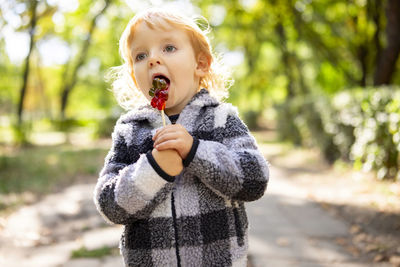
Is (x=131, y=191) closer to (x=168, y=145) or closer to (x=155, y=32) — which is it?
(x=168, y=145)

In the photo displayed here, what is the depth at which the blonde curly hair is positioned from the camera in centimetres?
154

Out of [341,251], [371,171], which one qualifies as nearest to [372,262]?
[341,251]

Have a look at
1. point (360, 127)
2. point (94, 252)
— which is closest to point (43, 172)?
point (94, 252)

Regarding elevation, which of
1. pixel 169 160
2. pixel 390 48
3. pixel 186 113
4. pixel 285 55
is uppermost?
pixel 285 55

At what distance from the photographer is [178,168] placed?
1.34 metres

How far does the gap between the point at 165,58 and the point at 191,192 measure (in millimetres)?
510

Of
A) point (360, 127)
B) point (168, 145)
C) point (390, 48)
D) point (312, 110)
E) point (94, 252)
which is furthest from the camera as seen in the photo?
point (312, 110)

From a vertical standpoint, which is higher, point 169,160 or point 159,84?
point 159,84

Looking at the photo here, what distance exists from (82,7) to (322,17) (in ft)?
33.8

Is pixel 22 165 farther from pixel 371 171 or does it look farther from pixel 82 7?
pixel 82 7

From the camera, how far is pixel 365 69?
11.0 meters

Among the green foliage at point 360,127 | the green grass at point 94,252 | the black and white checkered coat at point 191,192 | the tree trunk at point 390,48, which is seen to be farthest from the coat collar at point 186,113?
the tree trunk at point 390,48

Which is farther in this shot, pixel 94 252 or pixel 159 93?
pixel 94 252

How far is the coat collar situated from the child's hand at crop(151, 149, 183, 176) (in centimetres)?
25
